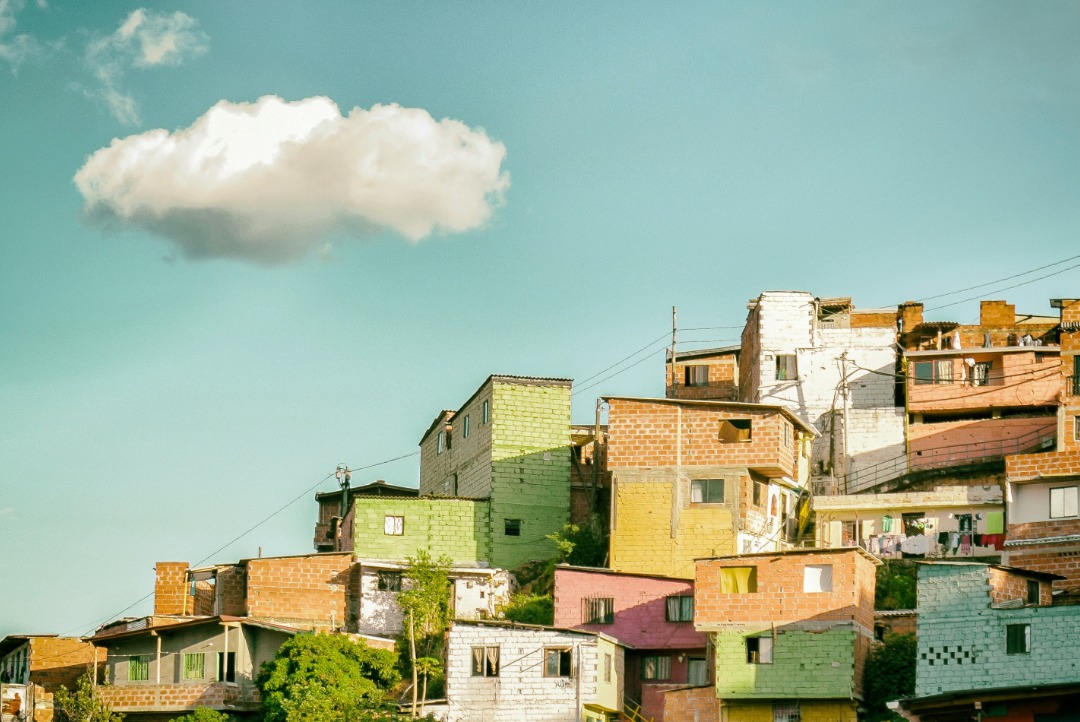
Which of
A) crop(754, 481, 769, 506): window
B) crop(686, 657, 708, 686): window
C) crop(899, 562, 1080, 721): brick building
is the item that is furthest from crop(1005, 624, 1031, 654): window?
crop(754, 481, 769, 506): window

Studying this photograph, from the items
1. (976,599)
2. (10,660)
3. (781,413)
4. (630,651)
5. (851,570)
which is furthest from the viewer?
(10,660)

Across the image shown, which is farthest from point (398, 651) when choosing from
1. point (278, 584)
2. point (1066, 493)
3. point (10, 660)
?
point (1066, 493)

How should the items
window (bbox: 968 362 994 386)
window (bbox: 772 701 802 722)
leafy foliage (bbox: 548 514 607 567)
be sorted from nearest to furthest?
window (bbox: 772 701 802 722)
leafy foliage (bbox: 548 514 607 567)
window (bbox: 968 362 994 386)

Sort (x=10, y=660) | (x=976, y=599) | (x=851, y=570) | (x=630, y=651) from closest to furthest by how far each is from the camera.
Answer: (x=976, y=599) → (x=851, y=570) → (x=630, y=651) → (x=10, y=660)

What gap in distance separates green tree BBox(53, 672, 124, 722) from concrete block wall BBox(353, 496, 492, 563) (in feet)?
34.3

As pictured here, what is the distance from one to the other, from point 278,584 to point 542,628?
12.4 metres

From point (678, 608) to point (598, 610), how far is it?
8.46 ft

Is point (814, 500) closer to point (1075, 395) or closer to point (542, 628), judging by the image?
point (1075, 395)

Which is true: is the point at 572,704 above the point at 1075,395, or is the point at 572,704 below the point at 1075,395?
below

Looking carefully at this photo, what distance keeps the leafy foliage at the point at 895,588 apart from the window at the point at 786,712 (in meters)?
6.06

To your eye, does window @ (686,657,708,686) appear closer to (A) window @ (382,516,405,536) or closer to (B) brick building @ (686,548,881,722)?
(B) brick building @ (686,548,881,722)

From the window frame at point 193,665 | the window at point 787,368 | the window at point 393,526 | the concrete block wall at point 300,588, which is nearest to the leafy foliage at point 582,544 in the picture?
the window at point 393,526

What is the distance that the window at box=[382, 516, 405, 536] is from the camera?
200 ft

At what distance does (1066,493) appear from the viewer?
54406mm
